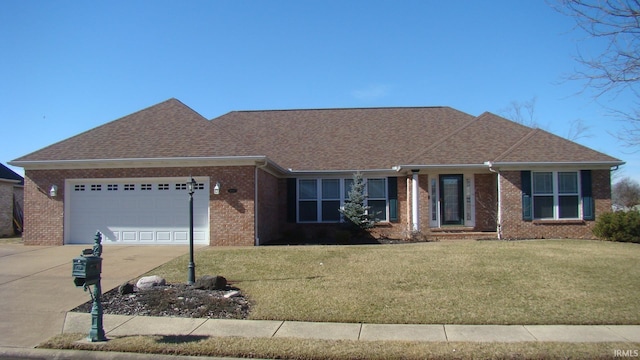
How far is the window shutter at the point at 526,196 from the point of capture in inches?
661

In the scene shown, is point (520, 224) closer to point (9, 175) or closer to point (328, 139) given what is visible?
point (328, 139)

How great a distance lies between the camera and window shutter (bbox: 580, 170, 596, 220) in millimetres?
16828

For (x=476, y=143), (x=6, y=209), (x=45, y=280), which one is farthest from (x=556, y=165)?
(x=6, y=209)

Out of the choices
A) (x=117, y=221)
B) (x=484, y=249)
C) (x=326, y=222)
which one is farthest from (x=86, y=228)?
(x=484, y=249)

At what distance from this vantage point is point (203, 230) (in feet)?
49.8

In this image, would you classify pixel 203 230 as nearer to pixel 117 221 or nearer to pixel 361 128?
pixel 117 221

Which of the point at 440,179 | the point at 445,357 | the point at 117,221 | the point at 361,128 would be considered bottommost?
the point at 445,357

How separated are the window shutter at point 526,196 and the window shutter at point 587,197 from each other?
1958mm

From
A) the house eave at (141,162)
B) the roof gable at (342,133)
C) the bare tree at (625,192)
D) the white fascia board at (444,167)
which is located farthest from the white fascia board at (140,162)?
the bare tree at (625,192)

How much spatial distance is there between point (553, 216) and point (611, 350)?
12375 mm

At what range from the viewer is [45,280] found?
9.88 metres

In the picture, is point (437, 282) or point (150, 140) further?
point (150, 140)

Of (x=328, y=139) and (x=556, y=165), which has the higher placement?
(x=328, y=139)

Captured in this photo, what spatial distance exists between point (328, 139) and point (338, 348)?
1622cm
